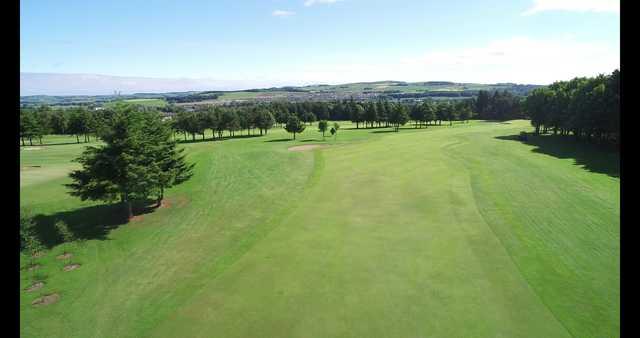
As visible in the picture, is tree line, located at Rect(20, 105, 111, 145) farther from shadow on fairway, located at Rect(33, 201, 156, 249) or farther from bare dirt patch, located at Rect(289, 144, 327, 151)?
shadow on fairway, located at Rect(33, 201, 156, 249)

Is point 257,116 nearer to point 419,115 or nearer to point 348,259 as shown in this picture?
point 419,115

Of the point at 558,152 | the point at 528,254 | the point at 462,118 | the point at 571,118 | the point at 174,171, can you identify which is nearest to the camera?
the point at 528,254

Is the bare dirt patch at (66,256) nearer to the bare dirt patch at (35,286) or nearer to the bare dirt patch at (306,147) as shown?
the bare dirt patch at (35,286)

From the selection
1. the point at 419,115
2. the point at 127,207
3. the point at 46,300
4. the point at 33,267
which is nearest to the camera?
the point at 46,300

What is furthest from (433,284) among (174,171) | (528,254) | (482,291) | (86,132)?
(86,132)

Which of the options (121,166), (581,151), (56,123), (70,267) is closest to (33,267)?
(70,267)

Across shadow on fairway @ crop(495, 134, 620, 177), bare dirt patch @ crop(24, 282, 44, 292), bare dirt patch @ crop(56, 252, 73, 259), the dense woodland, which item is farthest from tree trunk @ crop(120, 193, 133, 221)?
shadow on fairway @ crop(495, 134, 620, 177)
